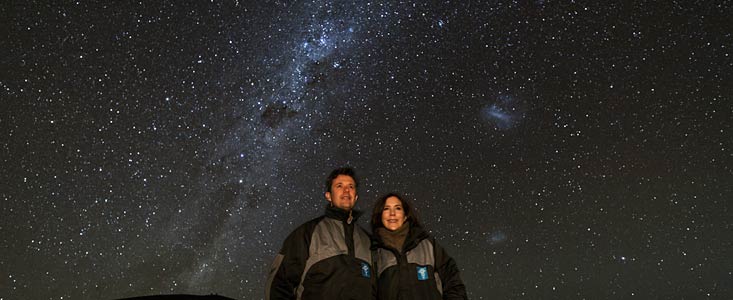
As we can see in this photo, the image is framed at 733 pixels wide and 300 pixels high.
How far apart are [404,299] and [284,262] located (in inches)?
30.8

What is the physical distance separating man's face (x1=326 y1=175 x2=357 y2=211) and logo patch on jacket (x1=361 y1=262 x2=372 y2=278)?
1.35 ft

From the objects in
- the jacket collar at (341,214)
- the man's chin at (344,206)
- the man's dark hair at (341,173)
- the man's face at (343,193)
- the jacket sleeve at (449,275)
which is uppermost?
the man's dark hair at (341,173)

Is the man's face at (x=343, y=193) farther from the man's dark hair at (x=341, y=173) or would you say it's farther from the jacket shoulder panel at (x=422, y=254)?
the jacket shoulder panel at (x=422, y=254)

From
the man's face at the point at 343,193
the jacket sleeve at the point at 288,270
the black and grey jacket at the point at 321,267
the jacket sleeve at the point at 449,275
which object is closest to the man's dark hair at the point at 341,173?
the man's face at the point at 343,193

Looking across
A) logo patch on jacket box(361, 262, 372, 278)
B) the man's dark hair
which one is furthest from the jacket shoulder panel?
the man's dark hair

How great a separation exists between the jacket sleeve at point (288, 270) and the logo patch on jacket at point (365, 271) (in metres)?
0.36

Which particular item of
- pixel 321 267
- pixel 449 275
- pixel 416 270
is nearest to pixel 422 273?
pixel 416 270

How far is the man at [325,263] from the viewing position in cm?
300

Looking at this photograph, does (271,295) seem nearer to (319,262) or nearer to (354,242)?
(319,262)

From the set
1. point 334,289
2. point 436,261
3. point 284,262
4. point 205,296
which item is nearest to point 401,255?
point 436,261

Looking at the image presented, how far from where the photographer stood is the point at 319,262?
3055 millimetres

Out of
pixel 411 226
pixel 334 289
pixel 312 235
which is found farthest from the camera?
pixel 411 226

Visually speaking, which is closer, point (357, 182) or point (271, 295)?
point (271, 295)

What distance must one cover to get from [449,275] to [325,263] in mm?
891
